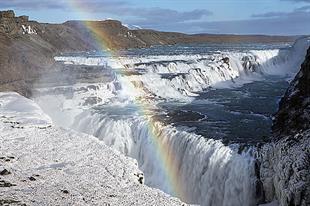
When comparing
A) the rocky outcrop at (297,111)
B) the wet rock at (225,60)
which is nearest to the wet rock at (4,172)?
the rocky outcrop at (297,111)

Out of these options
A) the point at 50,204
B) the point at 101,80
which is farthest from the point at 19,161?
the point at 101,80

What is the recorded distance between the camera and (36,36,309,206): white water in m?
19.9

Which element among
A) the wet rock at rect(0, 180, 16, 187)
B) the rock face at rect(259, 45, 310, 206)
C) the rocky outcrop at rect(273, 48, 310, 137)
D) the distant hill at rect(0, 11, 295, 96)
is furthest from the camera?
the distant hill at rect(0, 11, 295, 96)

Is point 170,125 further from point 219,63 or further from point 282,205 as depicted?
point 219,63

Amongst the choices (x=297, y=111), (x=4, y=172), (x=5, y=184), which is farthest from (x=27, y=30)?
(x=5, y=184)

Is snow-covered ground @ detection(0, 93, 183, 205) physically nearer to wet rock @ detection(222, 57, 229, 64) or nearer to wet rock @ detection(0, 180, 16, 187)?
wet rock @ detection(0, 180, 16, 187)

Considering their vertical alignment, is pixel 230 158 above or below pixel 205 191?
above

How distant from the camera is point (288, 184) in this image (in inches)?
635

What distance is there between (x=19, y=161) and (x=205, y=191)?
7345mm

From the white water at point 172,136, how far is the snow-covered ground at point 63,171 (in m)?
3.31

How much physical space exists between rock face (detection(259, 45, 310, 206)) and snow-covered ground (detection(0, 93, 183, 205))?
3.47m

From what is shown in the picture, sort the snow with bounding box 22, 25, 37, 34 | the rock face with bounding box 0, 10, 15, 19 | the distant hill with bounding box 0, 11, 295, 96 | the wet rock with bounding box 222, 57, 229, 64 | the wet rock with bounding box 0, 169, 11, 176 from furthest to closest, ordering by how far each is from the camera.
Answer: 1. the snow with bounding box 22, 25, 37, 34
2. the rock face with bounding box 0, 10, 15, 19
3. the wet rock with bounding box 222, 57, 229, 64
4. the distant hill with bounding box 0, 11, 295, 96
5. the wet rock with bounding box 0, 169, 11, 176

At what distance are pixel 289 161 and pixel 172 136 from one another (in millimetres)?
8209

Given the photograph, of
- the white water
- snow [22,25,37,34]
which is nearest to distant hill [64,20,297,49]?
snow [22,25,37,34]
